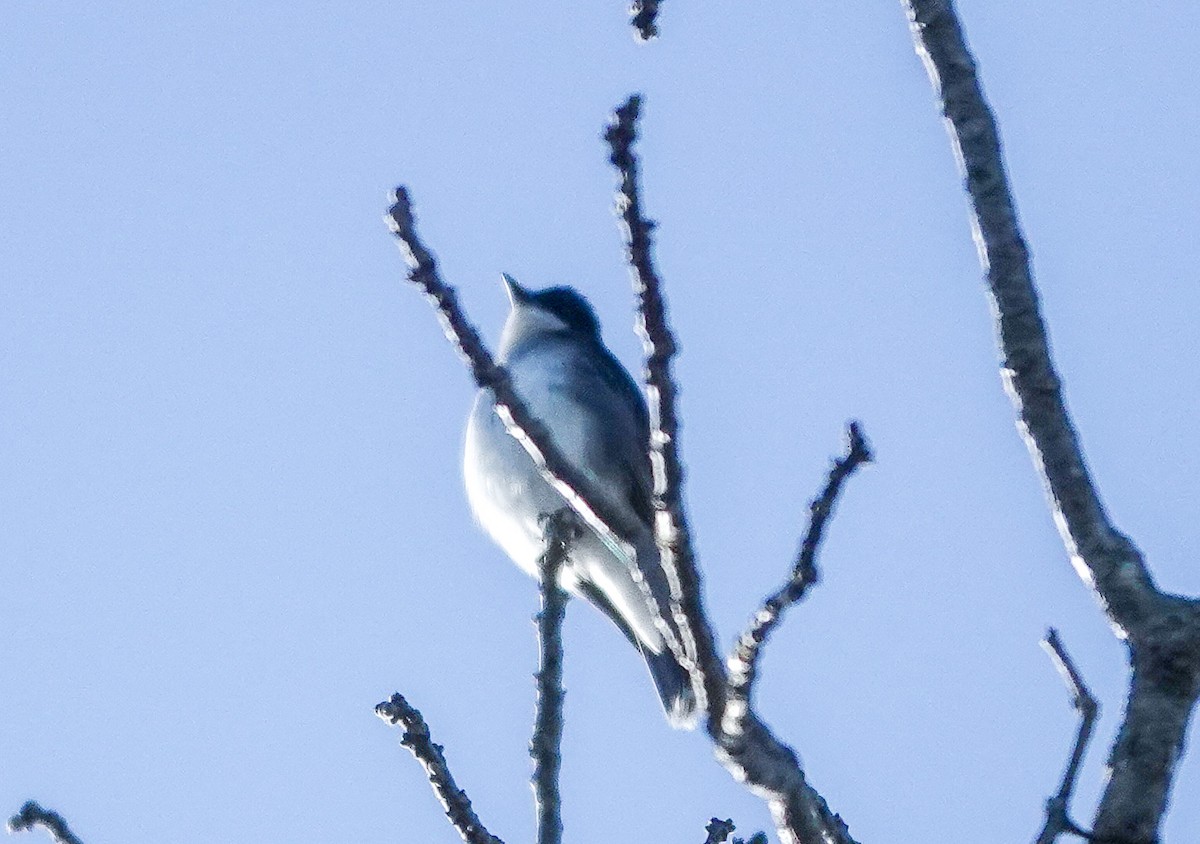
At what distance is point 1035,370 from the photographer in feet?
10.8

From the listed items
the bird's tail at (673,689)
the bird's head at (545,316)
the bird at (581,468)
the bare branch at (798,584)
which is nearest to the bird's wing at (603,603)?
the bird at (581,468)

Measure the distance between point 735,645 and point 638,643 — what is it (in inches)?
165

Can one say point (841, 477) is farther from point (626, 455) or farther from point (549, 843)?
point (626, 455)

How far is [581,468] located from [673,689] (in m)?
1.01

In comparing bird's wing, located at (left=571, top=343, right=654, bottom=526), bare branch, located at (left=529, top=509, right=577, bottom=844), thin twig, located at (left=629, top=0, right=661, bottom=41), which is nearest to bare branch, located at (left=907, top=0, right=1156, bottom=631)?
thin twig, located at (left=629, top=0, right=661, bottom=41)

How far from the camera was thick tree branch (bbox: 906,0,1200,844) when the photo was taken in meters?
2.97

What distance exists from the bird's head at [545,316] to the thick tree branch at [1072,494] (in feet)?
20.2

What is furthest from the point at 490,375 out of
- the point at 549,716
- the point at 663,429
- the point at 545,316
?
the point at 545,316

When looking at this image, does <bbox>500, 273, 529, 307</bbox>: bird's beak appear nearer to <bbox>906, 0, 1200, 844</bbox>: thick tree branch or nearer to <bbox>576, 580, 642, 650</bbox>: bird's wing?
<bbox>576, 580, 642, 650</bbox>: bird's wing

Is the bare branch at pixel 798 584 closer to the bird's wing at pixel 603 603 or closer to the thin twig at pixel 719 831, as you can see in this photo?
the thin twig at pixel 719 831

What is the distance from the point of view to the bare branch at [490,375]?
276 centimetres

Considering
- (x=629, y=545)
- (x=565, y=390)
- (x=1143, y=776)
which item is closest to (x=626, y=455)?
(x=565, y=390)

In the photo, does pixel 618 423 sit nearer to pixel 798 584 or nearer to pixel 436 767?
pixel 436 767

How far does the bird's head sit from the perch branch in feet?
21.2
